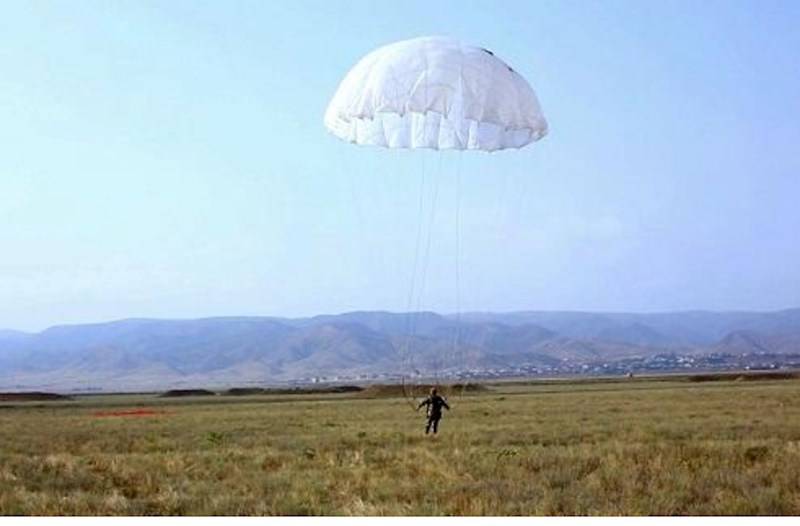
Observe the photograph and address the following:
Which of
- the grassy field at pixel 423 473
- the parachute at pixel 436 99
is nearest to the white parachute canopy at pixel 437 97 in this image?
the parachute at pixel 436 99

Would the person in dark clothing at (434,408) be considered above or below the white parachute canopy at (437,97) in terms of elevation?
below

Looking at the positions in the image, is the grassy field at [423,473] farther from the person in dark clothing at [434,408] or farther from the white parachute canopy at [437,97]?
the white parachute canopy at [437,97]

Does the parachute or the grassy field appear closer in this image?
the grassy field

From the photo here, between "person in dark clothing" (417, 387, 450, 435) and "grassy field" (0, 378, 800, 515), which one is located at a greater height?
"person in dark clothing" (417, 387, 450, 435)

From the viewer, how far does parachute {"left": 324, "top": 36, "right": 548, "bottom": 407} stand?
20484 millimetres

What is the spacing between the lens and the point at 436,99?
20.4 metres

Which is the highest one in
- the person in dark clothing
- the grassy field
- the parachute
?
the parachute

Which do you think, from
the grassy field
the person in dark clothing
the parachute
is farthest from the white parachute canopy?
the person in dark clothing

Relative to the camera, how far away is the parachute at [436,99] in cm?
2048

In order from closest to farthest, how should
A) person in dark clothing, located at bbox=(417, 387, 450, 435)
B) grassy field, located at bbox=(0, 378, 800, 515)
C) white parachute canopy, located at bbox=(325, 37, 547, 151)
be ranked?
grassy field, located at bbox=(0, 378, 800, 515) → white parachute canopy, located at bbox=(325, 37, 547, 151) → person in dark clothing, located at bbox=(417, 387, 450, 435)

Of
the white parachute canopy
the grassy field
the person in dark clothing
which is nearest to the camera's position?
the grassy field

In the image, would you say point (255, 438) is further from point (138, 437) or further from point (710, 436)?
point (710, 436)

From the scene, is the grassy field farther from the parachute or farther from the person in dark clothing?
the parachute

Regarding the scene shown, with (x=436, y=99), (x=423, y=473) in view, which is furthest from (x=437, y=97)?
(x=423, y=473)
